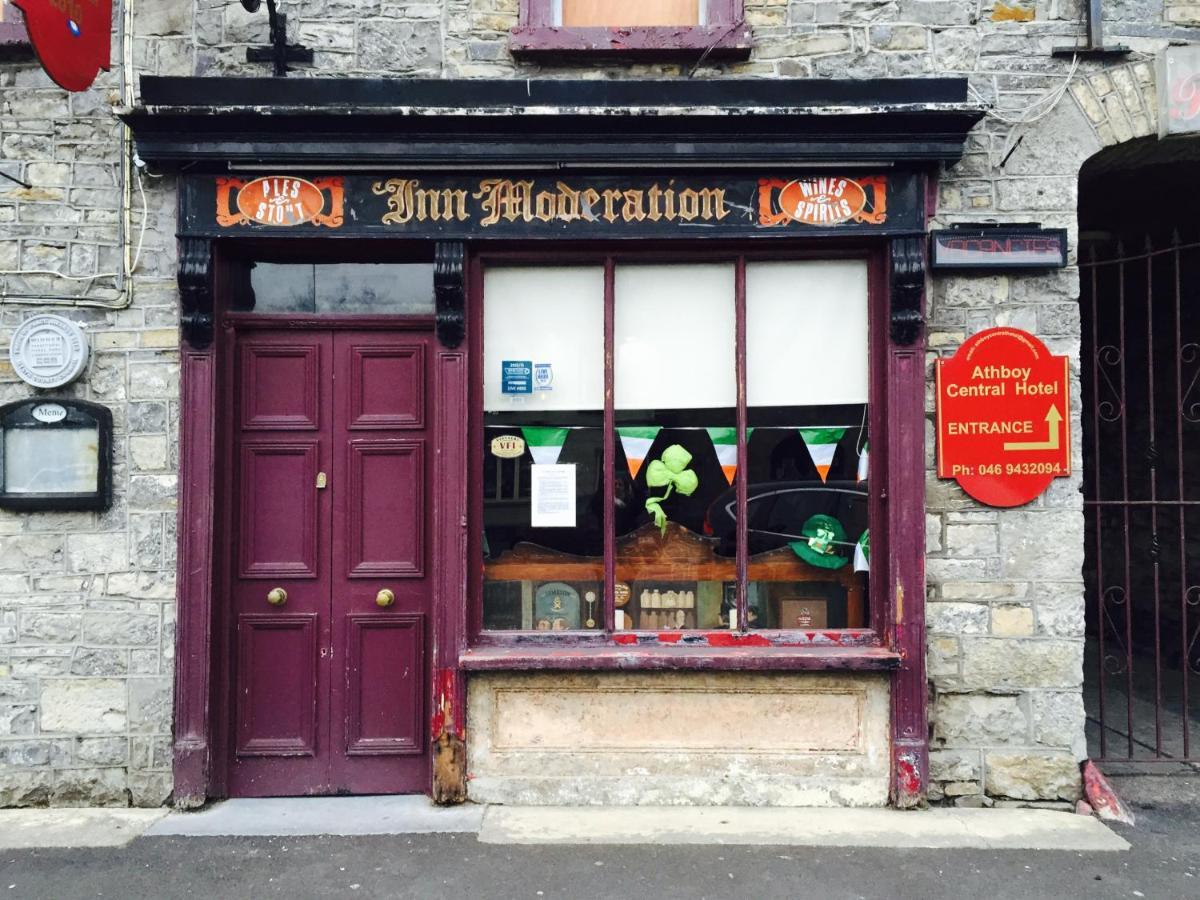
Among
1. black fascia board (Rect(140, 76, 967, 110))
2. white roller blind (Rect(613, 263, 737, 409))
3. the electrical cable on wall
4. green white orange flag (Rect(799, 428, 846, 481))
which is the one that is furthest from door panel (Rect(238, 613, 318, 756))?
green white orange flag (Rect(799, 428, 846, 481))

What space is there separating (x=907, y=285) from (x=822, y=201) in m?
0.64

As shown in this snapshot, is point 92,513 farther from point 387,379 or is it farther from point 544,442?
point 544,442

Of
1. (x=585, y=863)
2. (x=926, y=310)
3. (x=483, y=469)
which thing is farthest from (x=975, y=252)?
(x=585, y=863)

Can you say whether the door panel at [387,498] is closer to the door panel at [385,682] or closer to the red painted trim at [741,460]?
the door panel at [385,682]

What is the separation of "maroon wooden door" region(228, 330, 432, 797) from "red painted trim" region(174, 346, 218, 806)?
203mm

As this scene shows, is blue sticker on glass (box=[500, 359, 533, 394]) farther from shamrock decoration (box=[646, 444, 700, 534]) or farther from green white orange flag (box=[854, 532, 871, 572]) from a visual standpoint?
green white orange flag (box=[854, 532, 871, 572])

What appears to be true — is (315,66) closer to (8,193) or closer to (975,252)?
(8,193)

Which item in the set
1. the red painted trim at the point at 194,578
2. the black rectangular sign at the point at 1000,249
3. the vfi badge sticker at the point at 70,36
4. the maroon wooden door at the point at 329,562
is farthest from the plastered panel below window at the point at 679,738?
the vfi badge sticker at the point at 70,36

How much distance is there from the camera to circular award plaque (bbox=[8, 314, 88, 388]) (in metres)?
4.76

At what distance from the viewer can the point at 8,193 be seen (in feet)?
15.9

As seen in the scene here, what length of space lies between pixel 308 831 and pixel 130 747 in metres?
1.11

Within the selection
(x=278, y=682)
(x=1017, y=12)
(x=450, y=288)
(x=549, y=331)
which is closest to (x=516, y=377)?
(x=549, y=331)

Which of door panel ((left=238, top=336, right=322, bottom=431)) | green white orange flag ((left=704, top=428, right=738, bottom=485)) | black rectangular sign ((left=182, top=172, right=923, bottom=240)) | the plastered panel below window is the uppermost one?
black rectangular sign ((left=182, top=172, right=923, bottom=240))

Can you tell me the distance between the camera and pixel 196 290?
475cm
